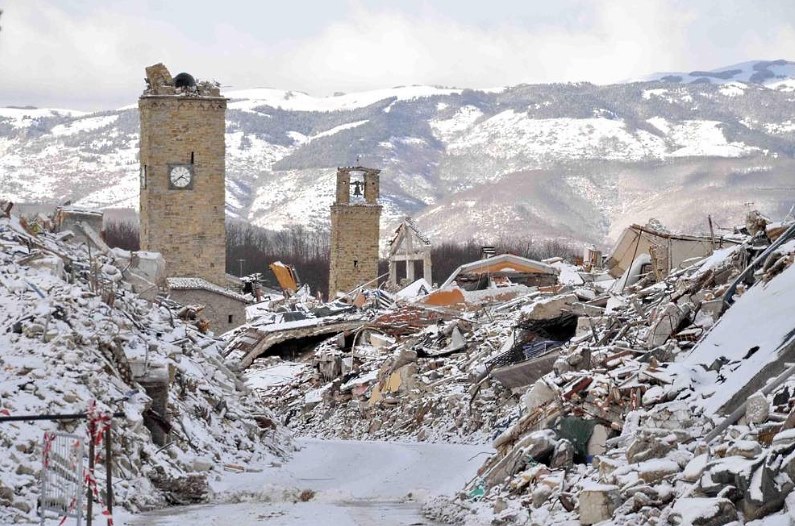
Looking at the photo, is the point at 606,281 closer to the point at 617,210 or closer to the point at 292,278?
the point at 292,278

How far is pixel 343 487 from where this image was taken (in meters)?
16.4

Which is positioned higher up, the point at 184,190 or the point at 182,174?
the point at 182,174

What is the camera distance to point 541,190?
15675 cm

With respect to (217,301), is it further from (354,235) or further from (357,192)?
(357,192)

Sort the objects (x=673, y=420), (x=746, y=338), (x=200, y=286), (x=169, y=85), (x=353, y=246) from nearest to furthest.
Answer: (x=673, y=420)
(x=746, y=338)
(x=200, y=286)
(x=169, y=85)
(x=353, y=246)

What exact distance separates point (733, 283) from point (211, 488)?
6.00 m

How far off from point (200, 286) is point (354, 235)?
9.69 meters

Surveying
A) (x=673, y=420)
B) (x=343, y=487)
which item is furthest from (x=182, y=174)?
(x=673, y=420)

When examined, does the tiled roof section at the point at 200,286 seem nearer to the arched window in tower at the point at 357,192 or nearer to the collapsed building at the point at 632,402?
the arched window in tower at the point at 357,192

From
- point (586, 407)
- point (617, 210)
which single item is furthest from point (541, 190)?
point (586, 407)

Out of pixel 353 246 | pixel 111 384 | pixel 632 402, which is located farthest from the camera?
pixel 353 246

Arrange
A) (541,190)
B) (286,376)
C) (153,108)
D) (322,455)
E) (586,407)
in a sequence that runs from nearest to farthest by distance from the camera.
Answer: (586,407)
(322,455)
(286,376)
(153,108)
(541,190)

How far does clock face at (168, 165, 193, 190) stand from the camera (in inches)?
2130

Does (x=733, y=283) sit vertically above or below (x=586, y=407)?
above
